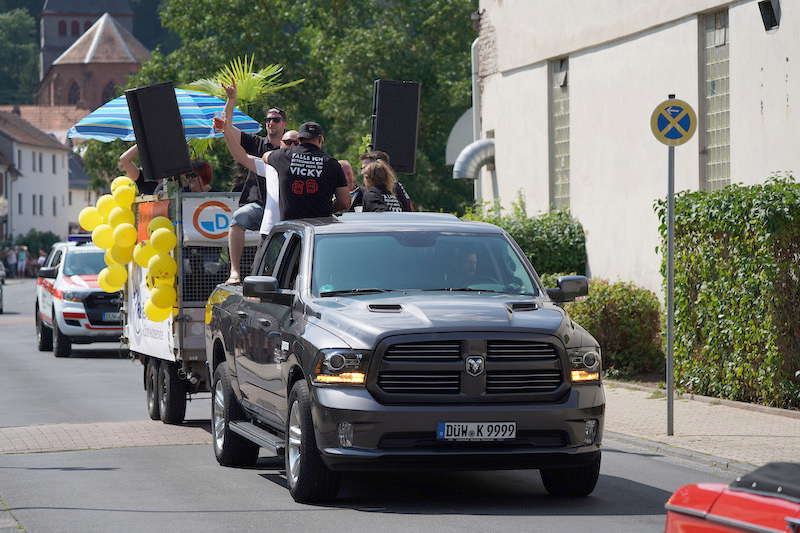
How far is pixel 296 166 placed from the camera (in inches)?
476

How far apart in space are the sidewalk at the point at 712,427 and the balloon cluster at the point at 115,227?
4.81 m

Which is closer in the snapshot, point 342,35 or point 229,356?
point 229,356

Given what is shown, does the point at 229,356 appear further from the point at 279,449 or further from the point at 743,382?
the point at 743,382


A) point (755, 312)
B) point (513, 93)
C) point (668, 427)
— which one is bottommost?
point (668, 427)

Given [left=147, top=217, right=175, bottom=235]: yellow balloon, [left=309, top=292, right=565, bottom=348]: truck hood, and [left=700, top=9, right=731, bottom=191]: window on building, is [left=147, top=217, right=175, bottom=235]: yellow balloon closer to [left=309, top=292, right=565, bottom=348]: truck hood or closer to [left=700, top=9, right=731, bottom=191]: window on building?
[left=309, top=292, right=565, bottom=348]: truck hood

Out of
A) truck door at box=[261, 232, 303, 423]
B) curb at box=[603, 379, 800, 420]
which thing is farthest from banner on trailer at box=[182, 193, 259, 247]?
curb at box=[603, 379, 800, 420]

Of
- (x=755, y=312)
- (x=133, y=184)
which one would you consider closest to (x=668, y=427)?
(x=755, y=312)

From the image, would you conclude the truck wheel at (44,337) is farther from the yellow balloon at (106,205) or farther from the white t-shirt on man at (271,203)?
the white t-shirt on man at (271,203)

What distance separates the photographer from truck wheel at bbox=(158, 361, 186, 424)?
550 inches

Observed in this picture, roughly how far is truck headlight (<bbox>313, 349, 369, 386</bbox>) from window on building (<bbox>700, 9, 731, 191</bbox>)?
36.4 feet

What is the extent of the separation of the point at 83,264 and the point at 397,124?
37.3 feet

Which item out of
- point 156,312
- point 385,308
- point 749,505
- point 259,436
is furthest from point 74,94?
point 749,505

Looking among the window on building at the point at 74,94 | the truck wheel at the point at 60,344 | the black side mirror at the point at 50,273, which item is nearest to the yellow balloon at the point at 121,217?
the truck wheel at the point at 60,344

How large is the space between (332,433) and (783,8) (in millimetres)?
10618
